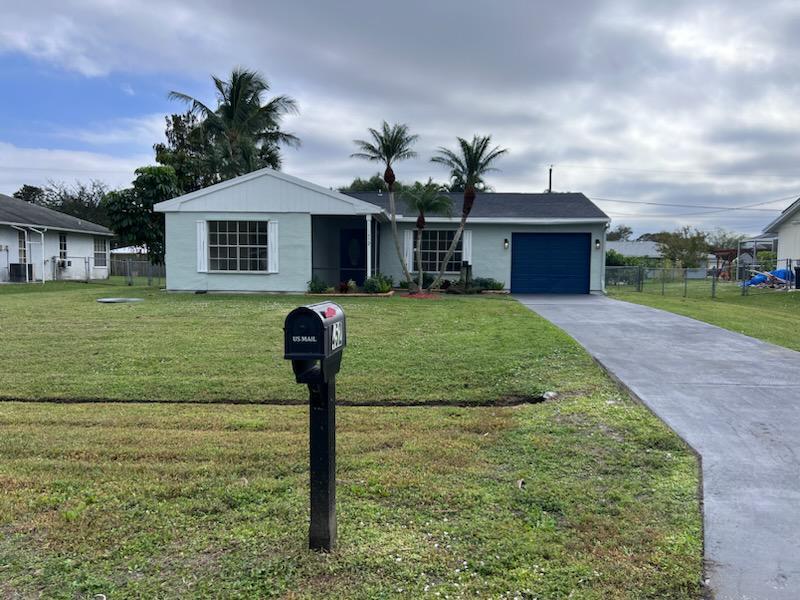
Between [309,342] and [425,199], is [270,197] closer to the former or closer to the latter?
[425,199]

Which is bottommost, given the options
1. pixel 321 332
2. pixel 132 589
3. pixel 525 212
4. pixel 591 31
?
pixel 132 589

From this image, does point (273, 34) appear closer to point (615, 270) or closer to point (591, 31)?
point (591, 31)

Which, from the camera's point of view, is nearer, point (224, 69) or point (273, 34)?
point (273, 34)

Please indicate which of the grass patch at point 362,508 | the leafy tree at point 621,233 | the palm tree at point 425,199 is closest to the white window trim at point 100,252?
the palm tree at point 425,199

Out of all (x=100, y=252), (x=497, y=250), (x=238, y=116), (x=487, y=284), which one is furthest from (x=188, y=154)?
(x=487, y=284)

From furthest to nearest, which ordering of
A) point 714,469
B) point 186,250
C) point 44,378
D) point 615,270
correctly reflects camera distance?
point 615,270 → point 186,250 → point 44,378 → point 714,469

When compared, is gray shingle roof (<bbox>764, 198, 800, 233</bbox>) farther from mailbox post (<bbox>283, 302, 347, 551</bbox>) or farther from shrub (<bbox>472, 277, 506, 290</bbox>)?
mailbox post (<bbox>283, 302, 347, 551</bbox>)

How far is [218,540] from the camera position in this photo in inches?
111

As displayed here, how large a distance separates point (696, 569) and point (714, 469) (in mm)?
1310

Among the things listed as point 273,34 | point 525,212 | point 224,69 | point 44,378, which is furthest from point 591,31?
point 224,69

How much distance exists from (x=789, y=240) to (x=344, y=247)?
22583 millimetres

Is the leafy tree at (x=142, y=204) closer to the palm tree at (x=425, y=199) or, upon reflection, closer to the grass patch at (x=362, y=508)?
the palm tree at (x=425, y=199)

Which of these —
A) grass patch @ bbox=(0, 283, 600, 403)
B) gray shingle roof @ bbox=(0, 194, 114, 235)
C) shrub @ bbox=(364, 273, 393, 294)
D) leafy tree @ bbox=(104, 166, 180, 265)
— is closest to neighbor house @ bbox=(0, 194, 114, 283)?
gray shingle roof @ bbox=(0, 194, 114, 235)

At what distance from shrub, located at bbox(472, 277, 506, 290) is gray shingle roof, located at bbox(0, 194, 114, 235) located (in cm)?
1899
